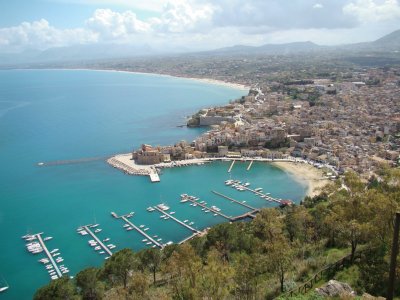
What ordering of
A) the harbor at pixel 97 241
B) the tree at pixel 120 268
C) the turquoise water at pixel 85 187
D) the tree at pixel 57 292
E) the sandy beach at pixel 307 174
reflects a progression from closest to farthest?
the tree at pixel 57 292 < the tree at pixel 120 268 < the harbor at pixel 97 241 < the turquoise water at pixel 85 187 < the sandy beach at pixel 307 174

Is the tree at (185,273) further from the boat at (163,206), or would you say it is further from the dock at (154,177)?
the dock at (154,177)

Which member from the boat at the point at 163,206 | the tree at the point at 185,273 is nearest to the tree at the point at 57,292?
the tree at the point at 185,273

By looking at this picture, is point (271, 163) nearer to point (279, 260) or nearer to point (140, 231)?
point (140, 231)

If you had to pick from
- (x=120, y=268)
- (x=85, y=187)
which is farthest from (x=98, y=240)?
(x=85, y=187)

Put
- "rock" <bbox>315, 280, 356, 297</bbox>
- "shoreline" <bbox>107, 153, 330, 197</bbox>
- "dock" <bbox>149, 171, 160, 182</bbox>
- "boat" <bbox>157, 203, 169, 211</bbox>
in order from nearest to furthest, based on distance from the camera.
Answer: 1. "rock" <bbox>315, 280, 356, 297</bbox>
2. "boat" <bbox>157, 203, 169, 211</bbox>
3. "shoreline" <bbox>107, 153, 330, 197</bbox>
4. "dock" <bbox>149, 171, 160, 182</bbox>

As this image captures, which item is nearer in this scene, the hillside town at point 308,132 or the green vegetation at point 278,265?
the green vegetation at point 278,265

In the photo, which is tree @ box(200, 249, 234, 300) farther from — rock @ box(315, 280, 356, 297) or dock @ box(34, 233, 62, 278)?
dock @ box(34, 233, 62, 278)

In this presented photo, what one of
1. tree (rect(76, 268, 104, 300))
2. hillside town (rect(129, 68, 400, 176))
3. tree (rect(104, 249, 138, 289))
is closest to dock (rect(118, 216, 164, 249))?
tree (rect(104, 249, 138, 289))
